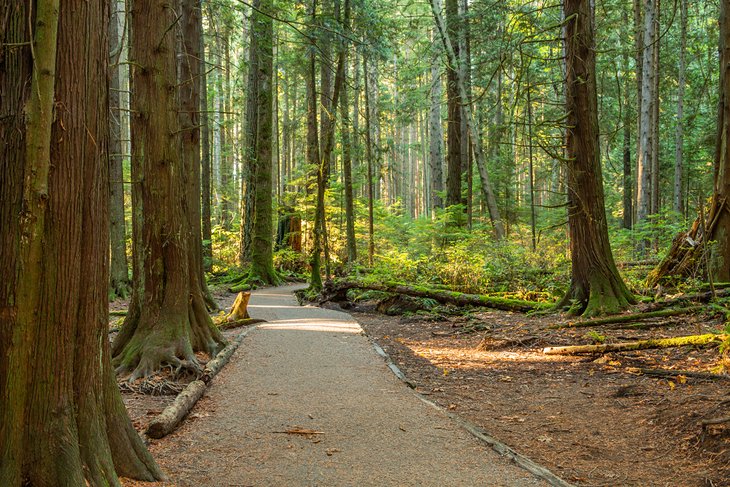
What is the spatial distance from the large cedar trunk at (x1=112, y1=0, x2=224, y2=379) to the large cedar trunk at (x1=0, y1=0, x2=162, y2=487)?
425 centimetres

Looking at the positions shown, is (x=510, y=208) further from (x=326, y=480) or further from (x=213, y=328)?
(x=326, y=480)

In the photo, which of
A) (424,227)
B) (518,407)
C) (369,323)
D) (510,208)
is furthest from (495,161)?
(518,407)

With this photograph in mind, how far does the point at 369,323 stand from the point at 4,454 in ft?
34.0

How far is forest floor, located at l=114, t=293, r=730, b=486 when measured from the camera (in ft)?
14.5

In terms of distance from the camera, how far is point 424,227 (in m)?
22.9

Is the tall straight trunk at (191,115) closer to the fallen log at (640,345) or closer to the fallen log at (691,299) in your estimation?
the fallen log at (640,345)

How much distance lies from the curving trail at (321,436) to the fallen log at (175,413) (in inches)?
3.9

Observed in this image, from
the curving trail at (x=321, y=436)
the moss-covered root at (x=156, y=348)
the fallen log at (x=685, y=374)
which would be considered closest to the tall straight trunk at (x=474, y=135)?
the fallen log at (x=685, y=374)

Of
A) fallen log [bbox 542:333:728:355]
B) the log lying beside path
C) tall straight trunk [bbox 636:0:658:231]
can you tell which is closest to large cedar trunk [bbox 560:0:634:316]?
fallen log [bbox 542:333:728:355]

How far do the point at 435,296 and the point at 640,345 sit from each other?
605cm

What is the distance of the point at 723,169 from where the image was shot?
10.3 meters

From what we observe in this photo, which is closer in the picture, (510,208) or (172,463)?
(172,463)

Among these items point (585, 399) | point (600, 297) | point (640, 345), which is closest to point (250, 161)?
point (600, 297)

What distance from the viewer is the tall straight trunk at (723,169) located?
9.96 m
